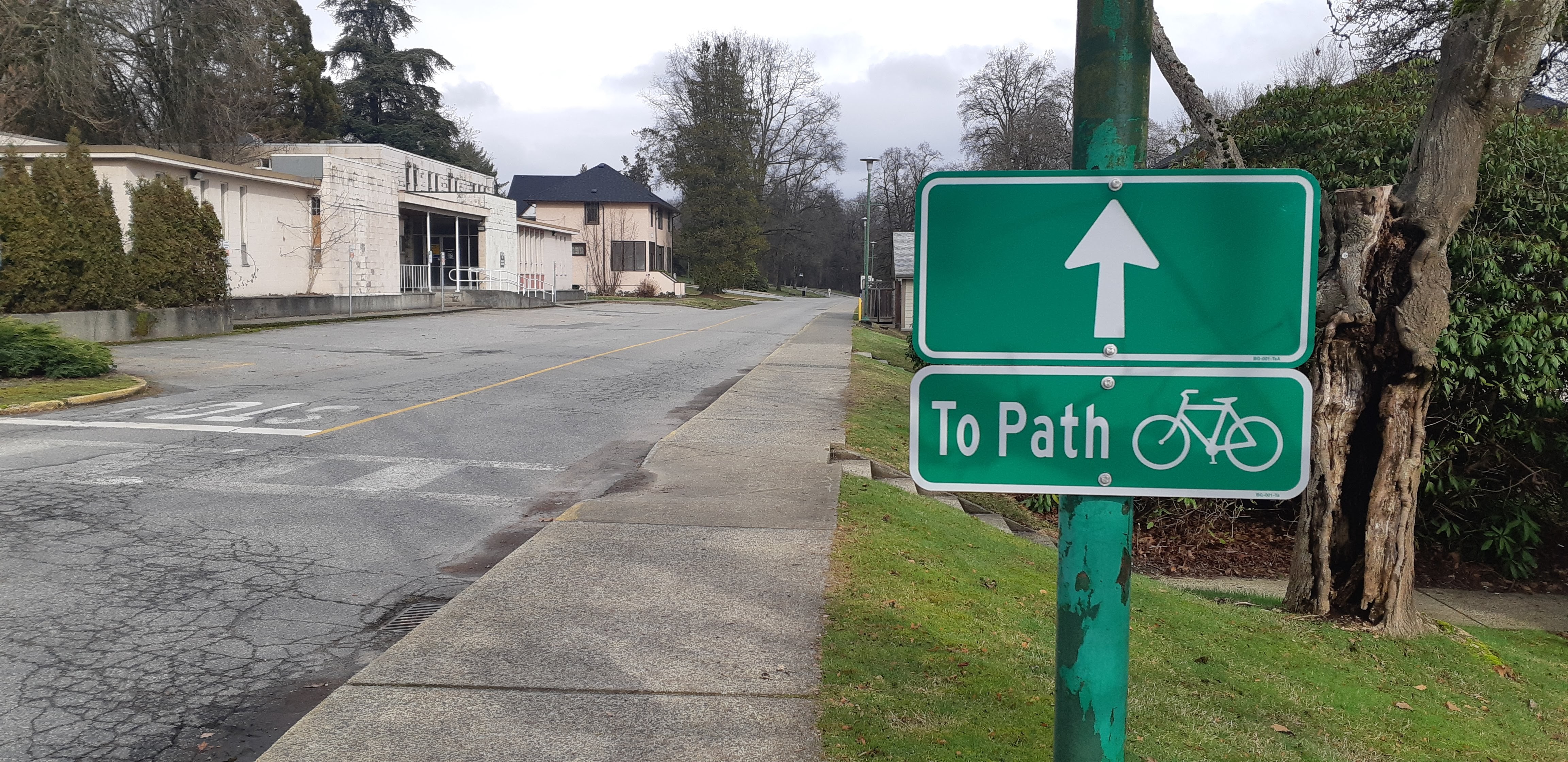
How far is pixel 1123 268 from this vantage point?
A: 1884 millimetres

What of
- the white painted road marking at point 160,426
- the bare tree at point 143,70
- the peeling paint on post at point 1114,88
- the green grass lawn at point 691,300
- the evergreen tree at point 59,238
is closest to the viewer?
the peeling paint on post at point 1114,88

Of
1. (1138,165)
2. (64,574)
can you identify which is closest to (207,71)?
(64,574)

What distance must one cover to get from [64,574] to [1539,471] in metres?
11.4

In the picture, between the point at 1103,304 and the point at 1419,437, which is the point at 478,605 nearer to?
the point at 1103,304

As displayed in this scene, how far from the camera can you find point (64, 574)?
5980 millimetres

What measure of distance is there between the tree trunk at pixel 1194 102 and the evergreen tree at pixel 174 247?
2049cm

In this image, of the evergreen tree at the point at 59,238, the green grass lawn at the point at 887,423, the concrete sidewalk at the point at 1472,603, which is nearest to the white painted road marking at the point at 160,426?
the green grass lawn at the point at 887,423

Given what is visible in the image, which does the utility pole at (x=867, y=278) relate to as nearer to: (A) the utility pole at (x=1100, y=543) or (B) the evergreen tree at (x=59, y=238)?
(B) the evergreen tree at (x=59, y=238)

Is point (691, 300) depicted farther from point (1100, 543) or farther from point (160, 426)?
point (1100, 543)

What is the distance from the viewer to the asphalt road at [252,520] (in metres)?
4.41

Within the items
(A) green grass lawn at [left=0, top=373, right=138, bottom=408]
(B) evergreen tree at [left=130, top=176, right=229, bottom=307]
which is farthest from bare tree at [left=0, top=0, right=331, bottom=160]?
(A) green grass lawn at [left=0, top=373, right=138, bottom=408]

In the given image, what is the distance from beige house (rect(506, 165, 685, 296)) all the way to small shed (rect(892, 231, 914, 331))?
2518 cm

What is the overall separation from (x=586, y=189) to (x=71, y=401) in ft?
200

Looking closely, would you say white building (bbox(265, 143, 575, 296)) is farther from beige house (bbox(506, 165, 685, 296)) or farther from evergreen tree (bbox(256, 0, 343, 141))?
beige house (bbox(506, 165, 685, 296))
